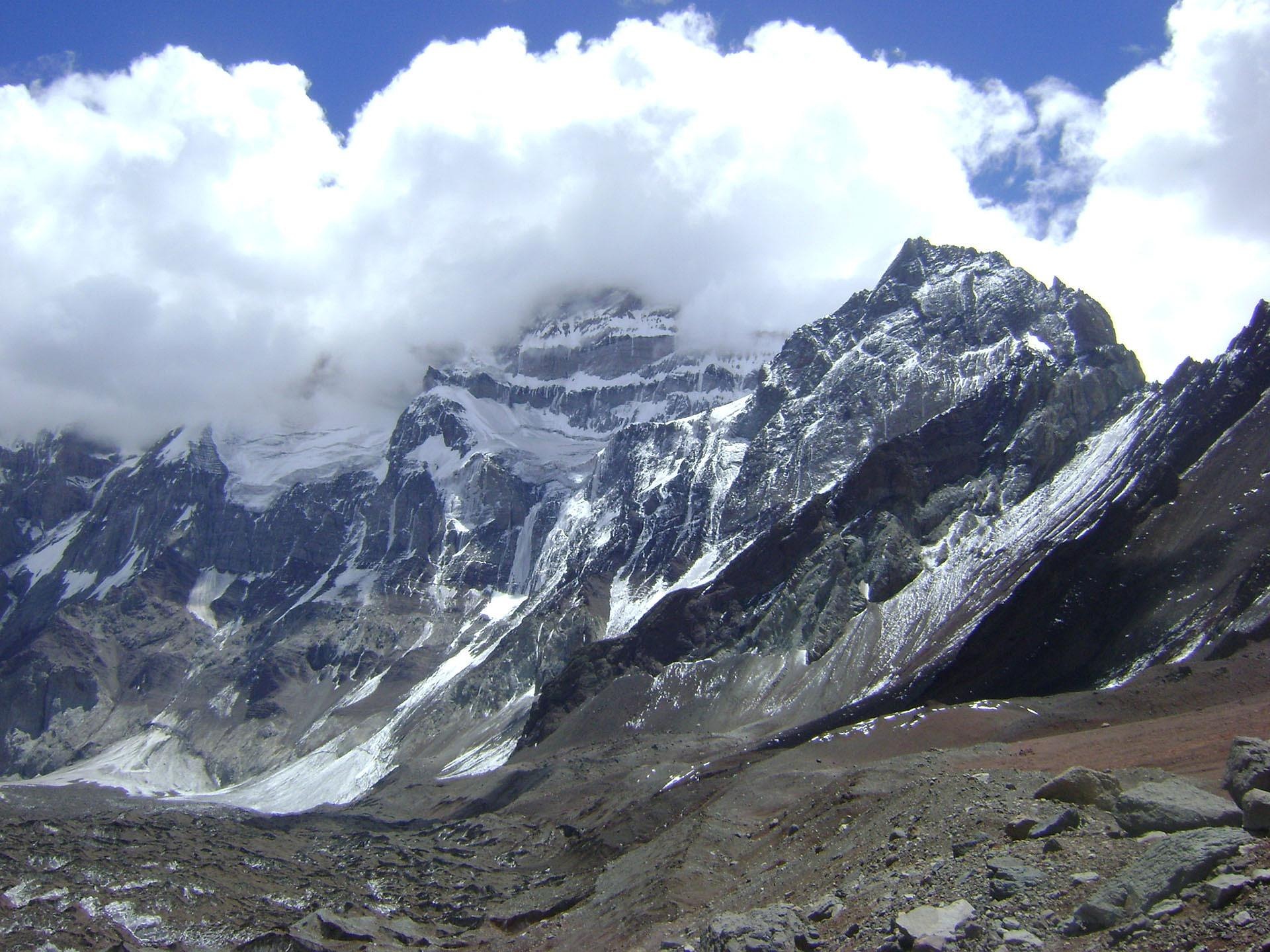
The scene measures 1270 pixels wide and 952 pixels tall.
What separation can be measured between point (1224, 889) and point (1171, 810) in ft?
22.1

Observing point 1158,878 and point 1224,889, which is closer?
point 1224,889

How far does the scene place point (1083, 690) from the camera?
385 feet

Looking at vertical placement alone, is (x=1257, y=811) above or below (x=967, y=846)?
above

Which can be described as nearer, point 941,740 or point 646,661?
point 941,740

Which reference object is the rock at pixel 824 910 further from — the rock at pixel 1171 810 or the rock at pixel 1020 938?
the rock at pixel 1171 810

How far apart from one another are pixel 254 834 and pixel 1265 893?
13378 centimetres

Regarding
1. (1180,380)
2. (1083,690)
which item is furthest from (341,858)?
(1180,380)

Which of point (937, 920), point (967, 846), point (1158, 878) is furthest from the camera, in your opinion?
point (967, 846)

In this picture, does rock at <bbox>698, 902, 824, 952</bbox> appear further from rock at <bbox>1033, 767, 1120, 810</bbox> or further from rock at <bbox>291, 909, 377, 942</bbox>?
rock at <bbox>291, 909, 377, 942</bbox>

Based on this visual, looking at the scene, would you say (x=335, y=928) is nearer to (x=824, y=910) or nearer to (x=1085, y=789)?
(x=824, y=910)

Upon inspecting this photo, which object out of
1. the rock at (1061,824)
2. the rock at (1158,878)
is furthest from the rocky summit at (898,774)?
the rock at (1061,824)

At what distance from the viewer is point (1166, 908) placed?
2442 cm

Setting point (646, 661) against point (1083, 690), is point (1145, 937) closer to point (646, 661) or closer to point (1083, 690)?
point (1083, 690)

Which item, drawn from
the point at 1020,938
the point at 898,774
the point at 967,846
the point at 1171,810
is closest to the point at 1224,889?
the point at 1020,938
